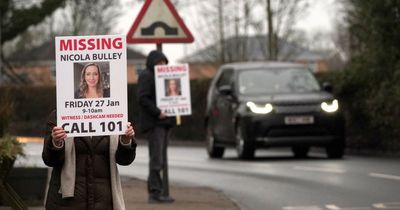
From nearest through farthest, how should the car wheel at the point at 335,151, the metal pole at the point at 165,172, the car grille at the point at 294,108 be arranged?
the metal pole at the point at 165,172 → the car grille at the point at 294,108 → the car wheel at the point at 335,151

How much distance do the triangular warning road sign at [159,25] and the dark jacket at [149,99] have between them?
0.23 m

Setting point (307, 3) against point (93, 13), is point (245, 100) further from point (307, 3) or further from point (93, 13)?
point (93, 13)

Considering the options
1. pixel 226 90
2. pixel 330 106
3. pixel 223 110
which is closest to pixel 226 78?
pixel 223 110

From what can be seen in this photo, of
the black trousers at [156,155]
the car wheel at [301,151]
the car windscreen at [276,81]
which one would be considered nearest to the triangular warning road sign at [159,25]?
the black trousers at [156,155]

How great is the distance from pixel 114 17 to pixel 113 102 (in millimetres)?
48959

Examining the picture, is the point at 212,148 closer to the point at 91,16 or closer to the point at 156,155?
the point at 156,155

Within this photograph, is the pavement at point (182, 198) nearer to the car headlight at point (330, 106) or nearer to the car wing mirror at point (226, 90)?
the car headlight at point (330, 106)

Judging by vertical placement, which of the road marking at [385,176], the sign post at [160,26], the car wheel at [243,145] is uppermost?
the sign post at [160,26]

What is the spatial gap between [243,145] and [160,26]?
23.5 ft

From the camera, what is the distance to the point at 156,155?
12.1 meters

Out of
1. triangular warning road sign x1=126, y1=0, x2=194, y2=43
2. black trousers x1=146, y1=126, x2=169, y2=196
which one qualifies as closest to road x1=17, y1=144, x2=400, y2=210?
black trousers x1=146, y1=126, x2=169, y2=196

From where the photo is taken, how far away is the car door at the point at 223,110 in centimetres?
1994

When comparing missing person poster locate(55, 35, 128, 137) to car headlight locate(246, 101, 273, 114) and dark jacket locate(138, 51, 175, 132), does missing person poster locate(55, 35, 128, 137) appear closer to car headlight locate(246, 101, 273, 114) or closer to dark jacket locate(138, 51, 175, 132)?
dark jacket locate(138, 51, 175, 132)

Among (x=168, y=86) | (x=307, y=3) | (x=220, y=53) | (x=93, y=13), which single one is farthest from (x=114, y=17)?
(x=168, y=86)
